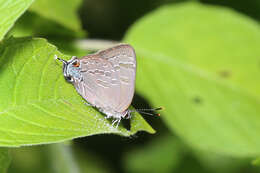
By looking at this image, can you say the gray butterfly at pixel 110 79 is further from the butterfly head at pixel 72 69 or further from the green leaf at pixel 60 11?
the green leaf at pixel 60 11

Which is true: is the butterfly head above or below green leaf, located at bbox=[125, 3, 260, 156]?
above

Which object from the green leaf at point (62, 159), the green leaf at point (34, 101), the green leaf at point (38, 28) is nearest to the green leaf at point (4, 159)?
the green leaf at point (34, 101)

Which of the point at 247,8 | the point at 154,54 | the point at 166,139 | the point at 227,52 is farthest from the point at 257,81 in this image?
the point at 166,139

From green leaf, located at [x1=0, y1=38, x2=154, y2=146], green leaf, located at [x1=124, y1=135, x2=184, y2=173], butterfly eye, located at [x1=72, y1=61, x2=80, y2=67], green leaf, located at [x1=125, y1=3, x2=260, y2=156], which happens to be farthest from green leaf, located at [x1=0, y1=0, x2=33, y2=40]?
green leaf, located at [x1=124, y1=135, x2=184, y2=173]

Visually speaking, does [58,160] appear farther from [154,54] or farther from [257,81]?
[257,81]

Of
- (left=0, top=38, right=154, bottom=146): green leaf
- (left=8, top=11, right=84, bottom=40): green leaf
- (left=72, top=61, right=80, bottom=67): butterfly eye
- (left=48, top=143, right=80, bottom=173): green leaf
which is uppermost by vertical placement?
(left=0, top=38, right=154, bottom=146): green leaf

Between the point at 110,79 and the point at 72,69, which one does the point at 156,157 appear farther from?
the point at 72,69

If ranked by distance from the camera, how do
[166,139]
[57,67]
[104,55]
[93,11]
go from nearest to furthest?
[57,67] < [104,55] < [93,11] < [166,139]

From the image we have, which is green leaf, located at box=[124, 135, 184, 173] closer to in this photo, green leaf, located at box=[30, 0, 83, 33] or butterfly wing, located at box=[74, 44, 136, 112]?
green leaf, located at box=[30, 0, 83, 33]
